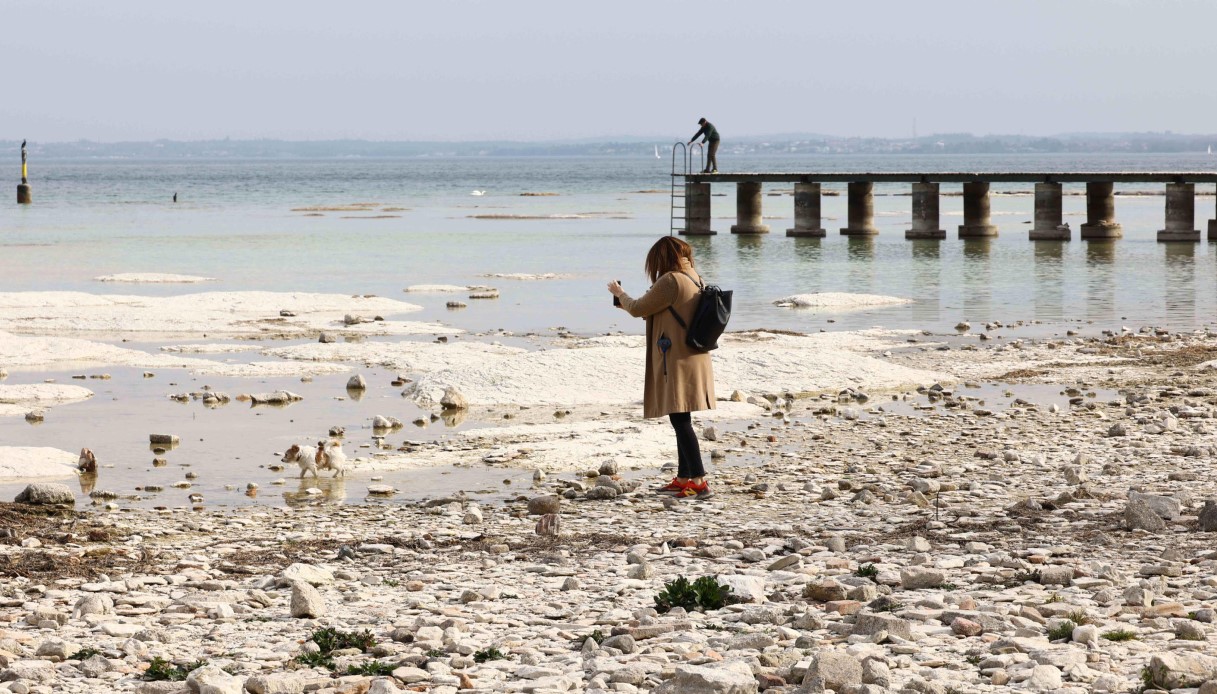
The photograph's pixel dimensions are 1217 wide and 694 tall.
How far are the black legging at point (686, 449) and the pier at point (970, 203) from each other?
98.4 ft

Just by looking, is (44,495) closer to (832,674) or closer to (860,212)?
(832,674)

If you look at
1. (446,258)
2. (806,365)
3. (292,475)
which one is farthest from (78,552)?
(446,258)

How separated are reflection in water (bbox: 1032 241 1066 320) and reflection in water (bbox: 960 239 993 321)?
79 centimetres

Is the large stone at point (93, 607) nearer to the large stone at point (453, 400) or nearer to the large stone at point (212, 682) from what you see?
the large stone at point (212, 682)

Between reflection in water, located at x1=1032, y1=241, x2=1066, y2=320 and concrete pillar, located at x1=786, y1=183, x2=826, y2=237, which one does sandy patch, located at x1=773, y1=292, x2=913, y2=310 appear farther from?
concrete pillar, located at x1=786, y1=183, x2=826, y2=237

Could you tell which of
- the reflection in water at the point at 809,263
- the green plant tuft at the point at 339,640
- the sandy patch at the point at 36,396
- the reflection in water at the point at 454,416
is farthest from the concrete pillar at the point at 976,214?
the green plant tuft at the point at 339,640

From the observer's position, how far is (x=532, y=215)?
61000 mm

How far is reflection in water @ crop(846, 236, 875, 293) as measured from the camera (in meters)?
28.0

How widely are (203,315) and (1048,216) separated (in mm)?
26188

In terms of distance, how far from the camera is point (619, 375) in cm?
1398

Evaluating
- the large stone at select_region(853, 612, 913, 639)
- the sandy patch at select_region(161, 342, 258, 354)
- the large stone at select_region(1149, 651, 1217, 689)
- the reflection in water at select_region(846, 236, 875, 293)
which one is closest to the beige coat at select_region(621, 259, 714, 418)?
the large stone at select_region(853, 612, 913, 639)

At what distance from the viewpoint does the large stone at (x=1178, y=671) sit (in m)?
5.04

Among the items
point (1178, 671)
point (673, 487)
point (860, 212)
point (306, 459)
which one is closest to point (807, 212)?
point (860, 212)

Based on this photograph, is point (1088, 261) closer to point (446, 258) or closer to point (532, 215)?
point (446, 258)
